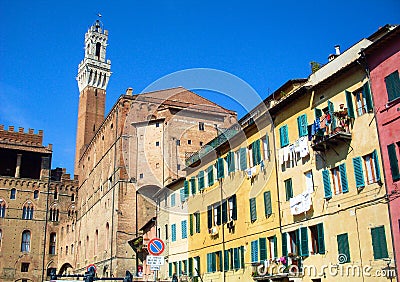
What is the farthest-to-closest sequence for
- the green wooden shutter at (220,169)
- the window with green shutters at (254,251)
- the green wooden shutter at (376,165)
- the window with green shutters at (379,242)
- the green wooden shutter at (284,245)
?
1. the green wooden shutter at (220,169)
2. the window with green shutters at (254,251)
3. the green wooden shutter at (284,245)
4. the green wooden shutter at (376,165)
5. the window with green shutters at (379,242)

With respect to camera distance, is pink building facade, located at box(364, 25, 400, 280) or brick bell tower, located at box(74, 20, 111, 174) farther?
brick bell tower, located at box(74, 20, 111, 174)

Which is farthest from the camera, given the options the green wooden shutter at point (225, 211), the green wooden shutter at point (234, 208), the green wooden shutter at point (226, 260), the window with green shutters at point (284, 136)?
the green wooden shutter at point (225, 211)

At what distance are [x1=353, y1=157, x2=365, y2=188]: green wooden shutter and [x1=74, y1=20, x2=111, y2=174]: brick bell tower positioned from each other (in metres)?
58.9

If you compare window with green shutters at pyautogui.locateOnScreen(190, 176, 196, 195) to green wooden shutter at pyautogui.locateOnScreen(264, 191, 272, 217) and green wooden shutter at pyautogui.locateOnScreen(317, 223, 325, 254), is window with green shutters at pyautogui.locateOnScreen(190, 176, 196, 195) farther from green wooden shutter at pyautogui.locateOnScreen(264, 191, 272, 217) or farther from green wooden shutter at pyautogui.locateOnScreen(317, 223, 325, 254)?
green wooden shutter at pyautogui.locateOnScreen(317, 223, 325, 254)

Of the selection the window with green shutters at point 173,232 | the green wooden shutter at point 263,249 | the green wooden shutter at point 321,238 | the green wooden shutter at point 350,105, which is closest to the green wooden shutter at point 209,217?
the window with green shutters at point 173,232

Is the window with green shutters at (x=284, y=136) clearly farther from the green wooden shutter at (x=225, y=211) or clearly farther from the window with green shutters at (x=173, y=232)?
the window with green shutters at (x=173, y=232)

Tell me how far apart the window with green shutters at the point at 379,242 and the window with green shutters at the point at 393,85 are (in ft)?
14.5

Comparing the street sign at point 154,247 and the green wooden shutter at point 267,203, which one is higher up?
the green wooden shutter at point 267,203

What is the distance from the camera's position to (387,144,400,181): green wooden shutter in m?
15.3

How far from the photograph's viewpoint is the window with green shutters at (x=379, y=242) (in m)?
15.4

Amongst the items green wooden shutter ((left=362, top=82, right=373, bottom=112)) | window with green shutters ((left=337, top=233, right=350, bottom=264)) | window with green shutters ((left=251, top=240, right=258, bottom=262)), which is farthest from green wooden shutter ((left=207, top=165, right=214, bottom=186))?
green wooden shutter ((left=362, top=82, right=373, bottom=112))

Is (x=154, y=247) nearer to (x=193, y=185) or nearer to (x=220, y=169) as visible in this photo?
(x=220, y=169)

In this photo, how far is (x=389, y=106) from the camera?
1594 cm

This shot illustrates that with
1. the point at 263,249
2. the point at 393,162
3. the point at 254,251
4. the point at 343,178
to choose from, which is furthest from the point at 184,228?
the point at 393,162
